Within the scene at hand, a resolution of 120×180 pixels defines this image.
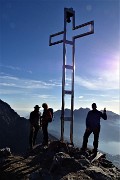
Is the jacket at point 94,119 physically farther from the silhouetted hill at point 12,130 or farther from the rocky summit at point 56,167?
the silhouetted hill at point 12,130

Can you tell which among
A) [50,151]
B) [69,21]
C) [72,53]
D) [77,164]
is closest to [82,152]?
[50,151]

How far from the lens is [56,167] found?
11.5 metres

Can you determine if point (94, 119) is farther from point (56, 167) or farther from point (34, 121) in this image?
point (56, 167)

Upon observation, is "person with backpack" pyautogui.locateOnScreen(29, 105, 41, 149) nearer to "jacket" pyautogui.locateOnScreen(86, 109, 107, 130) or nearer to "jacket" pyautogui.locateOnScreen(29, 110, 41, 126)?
"jacket" pyautogui.locateOnScreen(29, 110, 41, 126)

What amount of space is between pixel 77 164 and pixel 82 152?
257cm

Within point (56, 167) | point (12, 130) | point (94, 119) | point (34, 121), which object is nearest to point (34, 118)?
point (34, 121)

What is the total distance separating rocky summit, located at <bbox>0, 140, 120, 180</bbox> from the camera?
10.9 m

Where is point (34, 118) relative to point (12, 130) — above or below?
above

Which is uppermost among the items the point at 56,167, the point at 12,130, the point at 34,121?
the point at 34,121

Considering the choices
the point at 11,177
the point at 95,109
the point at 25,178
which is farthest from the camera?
the point at 95,109

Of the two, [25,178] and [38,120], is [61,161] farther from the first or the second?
[38,120]

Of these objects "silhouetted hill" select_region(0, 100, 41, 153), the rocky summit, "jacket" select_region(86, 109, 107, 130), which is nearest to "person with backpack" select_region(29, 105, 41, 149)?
the rocky summit

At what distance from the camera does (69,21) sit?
1672cm

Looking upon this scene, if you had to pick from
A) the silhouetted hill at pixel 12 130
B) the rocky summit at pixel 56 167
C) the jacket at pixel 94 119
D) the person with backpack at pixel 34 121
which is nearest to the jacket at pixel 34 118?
the person with backpack at pixel 34 121
